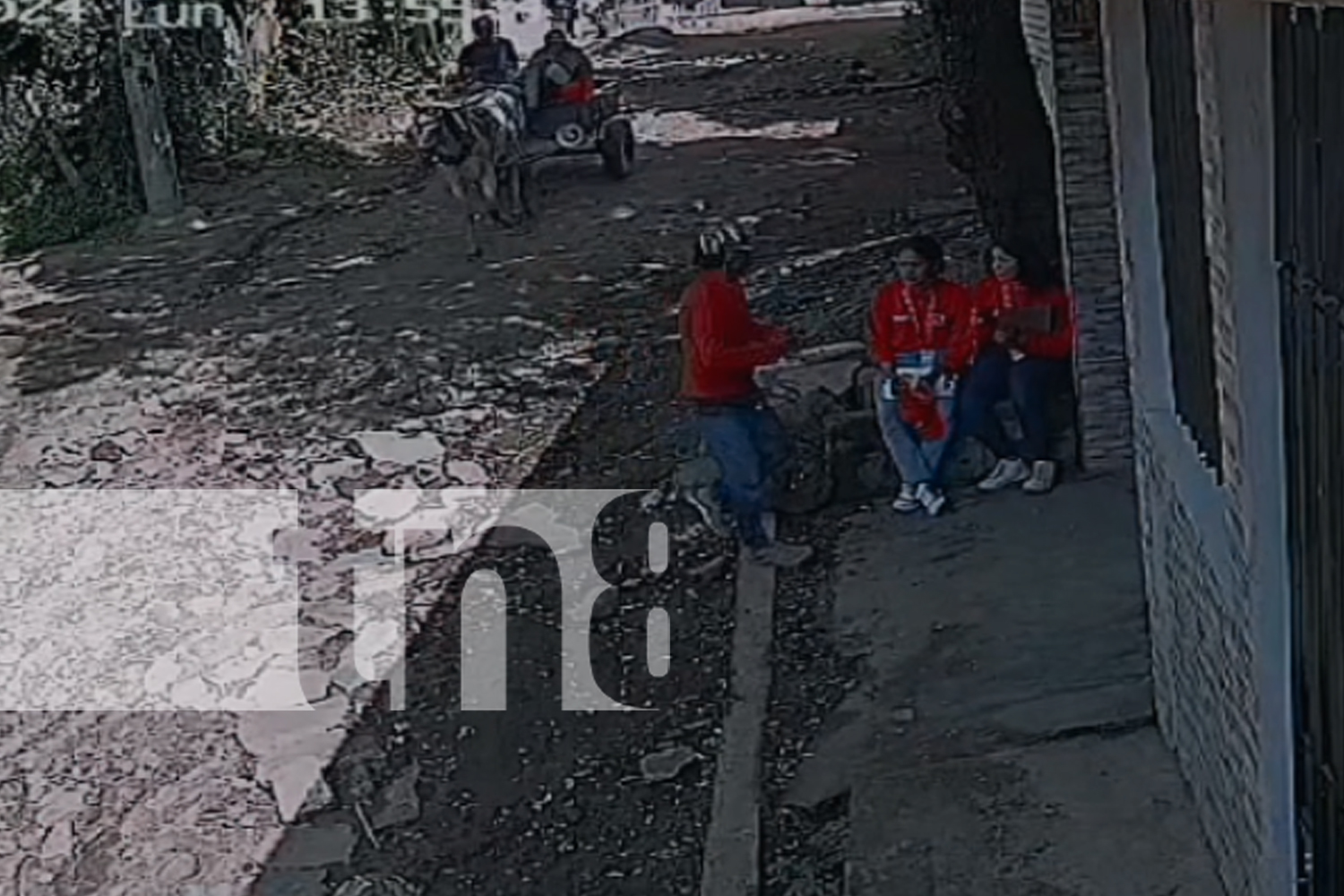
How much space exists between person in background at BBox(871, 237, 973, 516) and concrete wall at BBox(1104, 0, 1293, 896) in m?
2.32

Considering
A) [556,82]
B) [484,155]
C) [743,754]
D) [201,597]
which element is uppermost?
[556,82]

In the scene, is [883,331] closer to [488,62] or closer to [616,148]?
[616,148]

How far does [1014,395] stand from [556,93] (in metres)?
A: 9.32

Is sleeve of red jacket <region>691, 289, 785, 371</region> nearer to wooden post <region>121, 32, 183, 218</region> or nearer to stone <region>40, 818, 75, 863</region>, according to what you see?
stone <region>40, 818, 75, 863</region>

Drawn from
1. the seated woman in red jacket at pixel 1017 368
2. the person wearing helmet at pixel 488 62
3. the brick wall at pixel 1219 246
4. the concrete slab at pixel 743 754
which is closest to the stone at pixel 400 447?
the concrete slab at pixel 743 754

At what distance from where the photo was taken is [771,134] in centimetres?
1998

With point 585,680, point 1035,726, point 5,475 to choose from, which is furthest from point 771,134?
point 1035,726

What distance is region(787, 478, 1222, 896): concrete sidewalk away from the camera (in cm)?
615

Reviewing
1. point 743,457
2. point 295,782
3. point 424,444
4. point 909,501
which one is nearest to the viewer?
point 295,782

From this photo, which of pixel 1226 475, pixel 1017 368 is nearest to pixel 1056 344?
pixel 1017 368

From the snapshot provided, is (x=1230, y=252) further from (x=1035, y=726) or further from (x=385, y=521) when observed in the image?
(x=385, y=521)

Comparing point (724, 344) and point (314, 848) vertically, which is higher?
point (724, 344)

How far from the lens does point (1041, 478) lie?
364 inches

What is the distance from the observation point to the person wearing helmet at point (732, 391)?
28.9 ft
